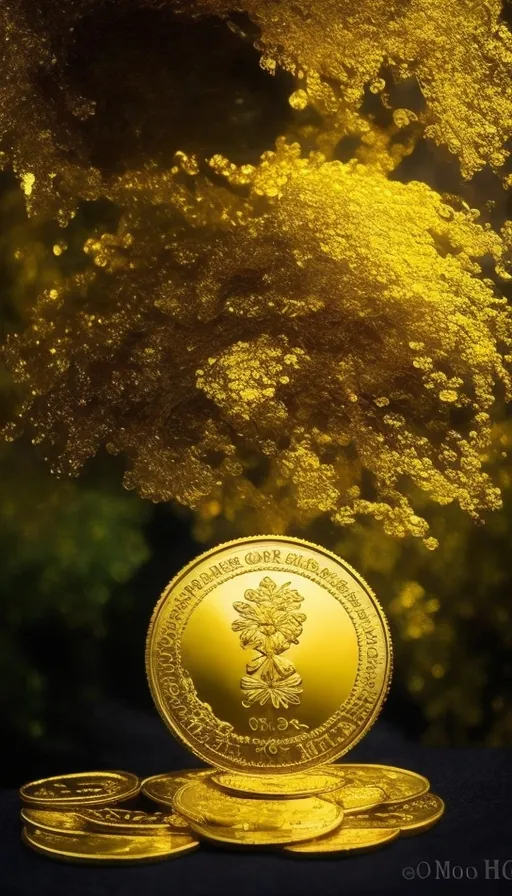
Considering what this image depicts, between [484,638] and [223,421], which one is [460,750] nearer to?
[484,638]

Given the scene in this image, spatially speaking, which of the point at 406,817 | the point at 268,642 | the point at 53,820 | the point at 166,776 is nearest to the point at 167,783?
the point at 166,776

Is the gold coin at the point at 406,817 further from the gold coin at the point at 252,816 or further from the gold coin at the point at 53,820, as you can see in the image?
the gold coin at the point at 53,820

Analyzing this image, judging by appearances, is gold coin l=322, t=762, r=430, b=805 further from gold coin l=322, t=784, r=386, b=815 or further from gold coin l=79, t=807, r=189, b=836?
gold coin l=79, t=807, r=189, b=836

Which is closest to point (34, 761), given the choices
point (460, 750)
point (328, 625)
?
point (328, 625)

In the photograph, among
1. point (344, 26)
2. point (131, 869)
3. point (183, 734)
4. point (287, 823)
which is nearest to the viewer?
point (131, 869)

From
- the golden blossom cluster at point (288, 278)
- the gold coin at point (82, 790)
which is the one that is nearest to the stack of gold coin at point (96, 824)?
the gold coin at point (82, 790)
